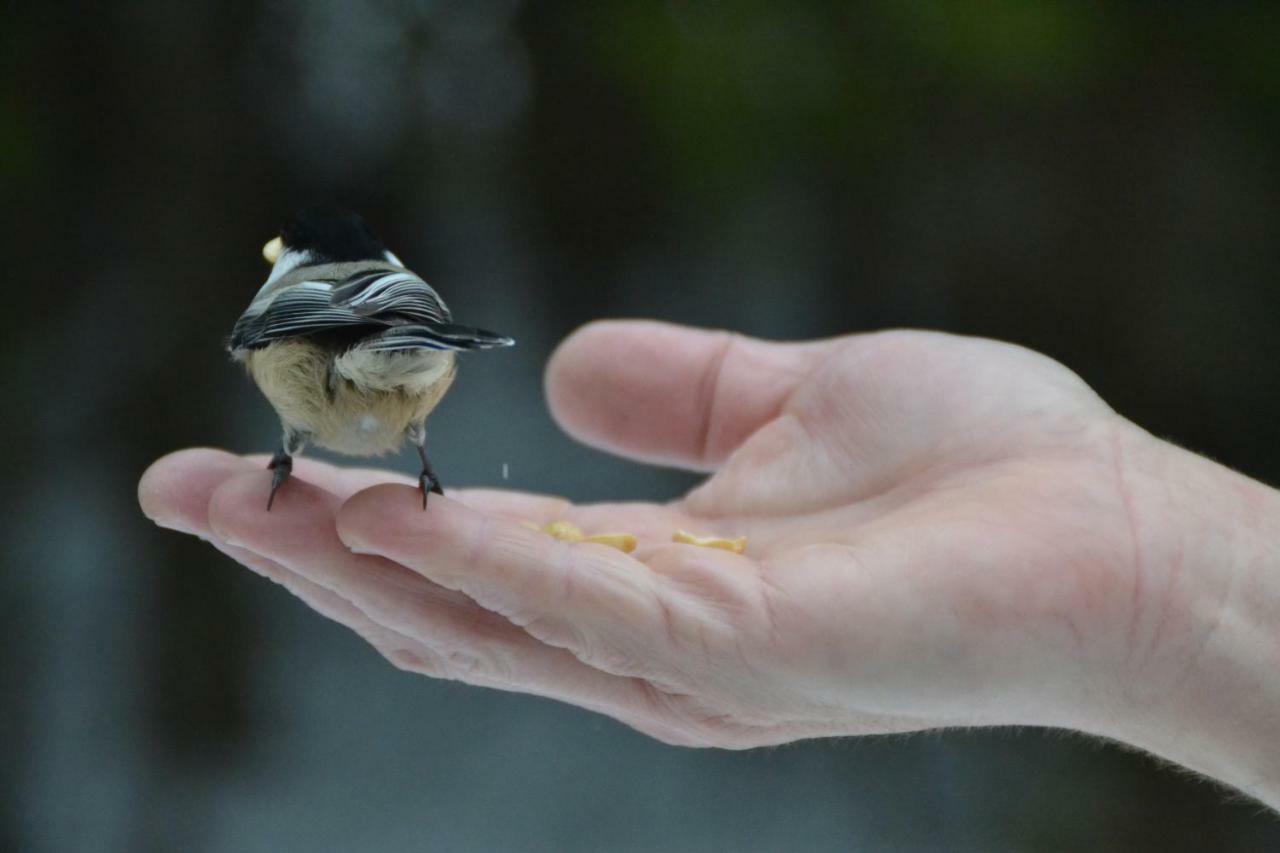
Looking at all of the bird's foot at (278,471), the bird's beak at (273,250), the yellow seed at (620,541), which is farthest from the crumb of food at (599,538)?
the bird's beak at (273,250)

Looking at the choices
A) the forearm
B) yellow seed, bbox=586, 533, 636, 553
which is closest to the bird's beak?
yellow seed, bbox=586, 533, 636, 553

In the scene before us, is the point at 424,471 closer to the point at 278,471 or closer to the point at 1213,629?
the point at 278,471

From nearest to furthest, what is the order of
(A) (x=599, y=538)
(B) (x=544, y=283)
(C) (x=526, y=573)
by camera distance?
(C) (x=526, y=573)
(A) (x=599, y=538)
(B) (x=544, y=283)

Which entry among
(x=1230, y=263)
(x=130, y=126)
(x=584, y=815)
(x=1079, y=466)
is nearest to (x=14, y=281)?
(x=130, y=126)

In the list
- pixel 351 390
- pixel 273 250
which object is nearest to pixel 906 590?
pixel 351 390

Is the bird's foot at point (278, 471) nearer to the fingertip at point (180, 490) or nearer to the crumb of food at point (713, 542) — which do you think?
the fingertip at point (180, 490)

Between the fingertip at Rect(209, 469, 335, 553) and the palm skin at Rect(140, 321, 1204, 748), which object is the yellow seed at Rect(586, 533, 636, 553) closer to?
the palm skin at Rect(140, 321, 1204, 748)

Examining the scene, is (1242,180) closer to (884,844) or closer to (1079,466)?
(1079,466)
